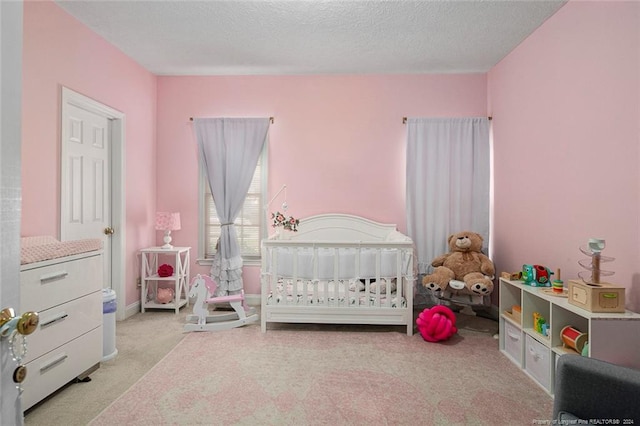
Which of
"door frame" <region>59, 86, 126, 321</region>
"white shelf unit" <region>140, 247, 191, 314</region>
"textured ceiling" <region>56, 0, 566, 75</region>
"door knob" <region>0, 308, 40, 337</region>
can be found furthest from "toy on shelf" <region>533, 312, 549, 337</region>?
"door frame" <region>59, 86, 126, 321</region>

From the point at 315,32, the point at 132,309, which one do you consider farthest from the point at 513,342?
the point at 132,309

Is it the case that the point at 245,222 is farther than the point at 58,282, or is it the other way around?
the point at 245,222

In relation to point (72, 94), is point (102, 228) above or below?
below

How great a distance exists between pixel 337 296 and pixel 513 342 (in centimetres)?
136

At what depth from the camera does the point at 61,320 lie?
2.08 metres

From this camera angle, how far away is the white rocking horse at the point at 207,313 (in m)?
Answer: 3.20

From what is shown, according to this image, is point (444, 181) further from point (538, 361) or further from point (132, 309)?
point (132, 309)

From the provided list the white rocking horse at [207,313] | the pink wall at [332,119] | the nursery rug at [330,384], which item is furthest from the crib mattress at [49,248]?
the pink wall at [332,119]

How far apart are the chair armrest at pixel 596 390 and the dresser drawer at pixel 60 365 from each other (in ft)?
7.90

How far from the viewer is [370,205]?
4.04 m

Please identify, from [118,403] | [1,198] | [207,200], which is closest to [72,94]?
[207,200]

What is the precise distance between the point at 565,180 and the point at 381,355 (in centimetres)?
182

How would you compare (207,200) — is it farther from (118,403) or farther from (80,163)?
(118,403)

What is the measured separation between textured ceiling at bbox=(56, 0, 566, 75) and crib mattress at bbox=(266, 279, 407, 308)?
2092mm
